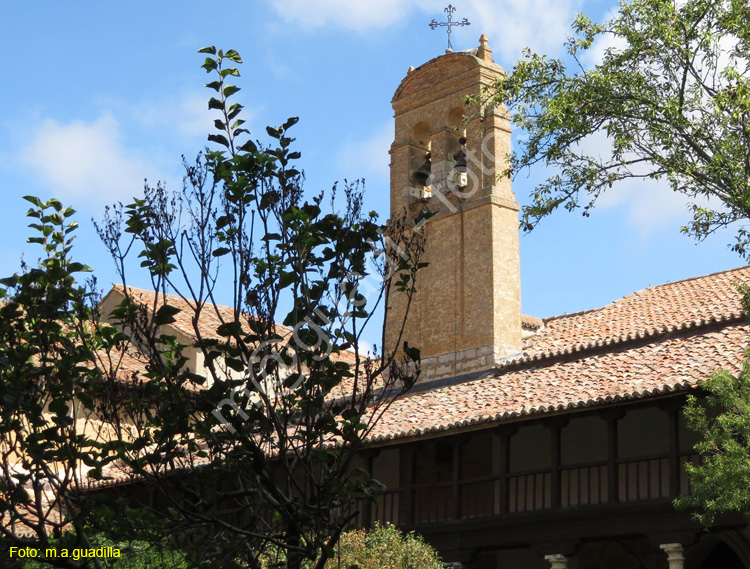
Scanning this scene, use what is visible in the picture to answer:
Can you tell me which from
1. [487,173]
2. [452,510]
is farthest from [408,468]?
[487,173]

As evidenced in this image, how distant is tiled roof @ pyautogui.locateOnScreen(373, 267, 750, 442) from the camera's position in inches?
591

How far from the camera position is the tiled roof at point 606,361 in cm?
1501

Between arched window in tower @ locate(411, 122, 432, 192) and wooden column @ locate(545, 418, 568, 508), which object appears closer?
wooden column @ locate(545, 418, 568, 508)

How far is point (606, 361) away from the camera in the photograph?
17.4 m

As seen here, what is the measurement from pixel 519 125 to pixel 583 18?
1575 mm

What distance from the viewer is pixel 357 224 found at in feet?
21.3

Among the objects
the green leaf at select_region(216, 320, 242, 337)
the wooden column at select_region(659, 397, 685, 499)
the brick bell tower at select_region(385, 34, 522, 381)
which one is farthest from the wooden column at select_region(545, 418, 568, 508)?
the green leaf at select_region(216, 320, 242, 337)

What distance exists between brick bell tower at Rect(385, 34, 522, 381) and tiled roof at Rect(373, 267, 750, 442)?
913mm


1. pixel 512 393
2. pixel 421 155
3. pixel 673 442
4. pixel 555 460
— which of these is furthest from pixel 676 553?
pixel 421 155

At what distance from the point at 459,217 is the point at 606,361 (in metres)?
6.33

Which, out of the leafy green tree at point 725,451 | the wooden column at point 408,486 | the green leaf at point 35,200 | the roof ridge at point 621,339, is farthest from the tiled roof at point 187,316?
the green leaf at point 35,200

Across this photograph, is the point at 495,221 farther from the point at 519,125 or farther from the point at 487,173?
the point at 519,125

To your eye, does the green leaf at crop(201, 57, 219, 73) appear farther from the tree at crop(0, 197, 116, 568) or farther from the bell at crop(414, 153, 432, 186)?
the bell at crop(414, 153, 432, 186)

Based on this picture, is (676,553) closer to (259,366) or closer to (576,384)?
(576,384)
